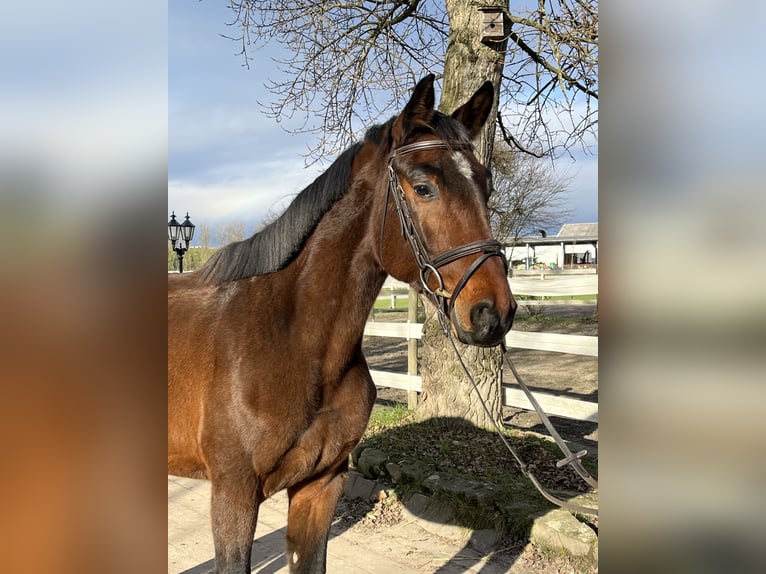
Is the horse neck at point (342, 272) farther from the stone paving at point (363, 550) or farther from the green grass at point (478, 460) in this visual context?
the green grass at point (478, 460)

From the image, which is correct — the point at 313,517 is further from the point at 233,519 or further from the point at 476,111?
the point at 476,111

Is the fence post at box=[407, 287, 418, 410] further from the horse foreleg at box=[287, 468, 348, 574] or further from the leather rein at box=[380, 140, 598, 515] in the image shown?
the leather rein at box=[380, 140, 598, 515]

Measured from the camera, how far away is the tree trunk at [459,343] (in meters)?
4.79

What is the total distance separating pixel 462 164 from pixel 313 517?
65.8 inches

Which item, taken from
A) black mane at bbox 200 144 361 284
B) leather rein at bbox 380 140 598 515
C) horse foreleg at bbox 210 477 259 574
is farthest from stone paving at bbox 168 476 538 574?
black mane at bbox 200 144 361 284

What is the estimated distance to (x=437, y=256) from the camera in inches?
73.2

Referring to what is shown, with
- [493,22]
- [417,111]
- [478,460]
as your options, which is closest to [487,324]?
[417,111]

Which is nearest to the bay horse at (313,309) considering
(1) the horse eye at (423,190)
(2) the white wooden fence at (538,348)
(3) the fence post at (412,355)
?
Result: (1) the horse eye at (423,190)

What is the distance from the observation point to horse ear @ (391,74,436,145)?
78.7 inches
